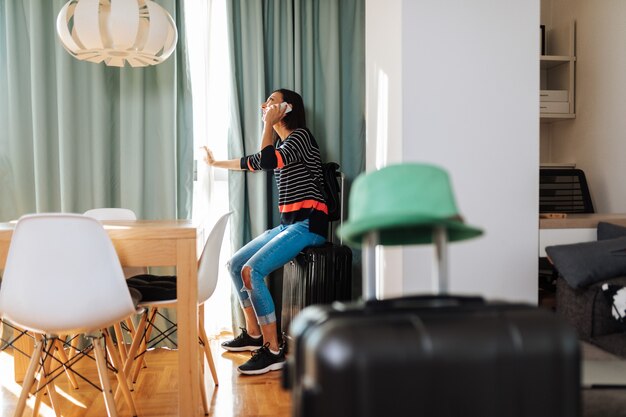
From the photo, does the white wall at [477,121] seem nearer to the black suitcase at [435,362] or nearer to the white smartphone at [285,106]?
the white smartphone at [285,106]

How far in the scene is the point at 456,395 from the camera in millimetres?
867

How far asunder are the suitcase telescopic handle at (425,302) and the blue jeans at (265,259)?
2155 millimetres

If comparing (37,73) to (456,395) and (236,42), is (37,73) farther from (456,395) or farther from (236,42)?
(456,395)

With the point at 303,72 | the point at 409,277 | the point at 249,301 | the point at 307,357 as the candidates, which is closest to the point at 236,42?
the point at 303,72

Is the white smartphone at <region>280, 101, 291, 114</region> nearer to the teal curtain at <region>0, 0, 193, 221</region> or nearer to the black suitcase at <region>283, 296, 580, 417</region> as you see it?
the teal curtain at <region>0, 0, 193, 221</region>

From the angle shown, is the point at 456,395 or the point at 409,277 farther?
the point at 409,277

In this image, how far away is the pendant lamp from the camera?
2.50m

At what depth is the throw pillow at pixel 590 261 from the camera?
6.93ft

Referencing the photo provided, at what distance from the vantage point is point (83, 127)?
3516 millimetres

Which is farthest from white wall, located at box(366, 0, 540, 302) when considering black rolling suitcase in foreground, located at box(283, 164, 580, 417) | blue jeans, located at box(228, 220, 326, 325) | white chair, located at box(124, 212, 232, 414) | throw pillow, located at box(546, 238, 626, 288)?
black rolling suitcase in foreground, located at box(283, 164, 580, 417)

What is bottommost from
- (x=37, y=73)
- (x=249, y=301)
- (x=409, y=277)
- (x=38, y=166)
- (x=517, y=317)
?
(x=249, y=301)

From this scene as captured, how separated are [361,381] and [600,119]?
2864 mm

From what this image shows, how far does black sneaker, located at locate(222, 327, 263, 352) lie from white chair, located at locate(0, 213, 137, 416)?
1.30 m

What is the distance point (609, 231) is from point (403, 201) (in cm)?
176
